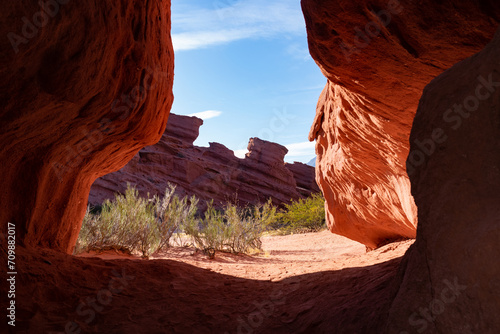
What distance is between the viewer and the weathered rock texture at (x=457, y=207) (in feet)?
4.66

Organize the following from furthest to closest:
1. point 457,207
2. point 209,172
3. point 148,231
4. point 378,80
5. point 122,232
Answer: point 209,172 < point 148,231 < point 122,232 < point 378,80 < point 457,207

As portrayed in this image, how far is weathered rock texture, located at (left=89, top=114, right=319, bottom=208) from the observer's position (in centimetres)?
2486

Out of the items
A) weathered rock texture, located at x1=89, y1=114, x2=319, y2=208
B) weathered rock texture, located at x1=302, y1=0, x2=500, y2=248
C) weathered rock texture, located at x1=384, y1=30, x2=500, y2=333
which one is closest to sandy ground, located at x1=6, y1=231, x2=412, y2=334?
weathered rock texture, located at x1=384, y1=30, x2=500, y2=333

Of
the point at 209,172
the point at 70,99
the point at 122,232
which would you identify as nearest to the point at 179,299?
the point at 70,99

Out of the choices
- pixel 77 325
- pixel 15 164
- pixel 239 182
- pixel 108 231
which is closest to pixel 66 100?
pixel 15 164

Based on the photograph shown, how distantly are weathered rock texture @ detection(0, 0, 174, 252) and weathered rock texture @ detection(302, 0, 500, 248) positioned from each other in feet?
6.46

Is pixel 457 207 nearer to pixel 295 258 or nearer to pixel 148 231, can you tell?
pixel 148 231

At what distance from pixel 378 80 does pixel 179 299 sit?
3.22 metres

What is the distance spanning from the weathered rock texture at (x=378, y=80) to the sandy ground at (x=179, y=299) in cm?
205

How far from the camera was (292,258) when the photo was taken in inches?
382

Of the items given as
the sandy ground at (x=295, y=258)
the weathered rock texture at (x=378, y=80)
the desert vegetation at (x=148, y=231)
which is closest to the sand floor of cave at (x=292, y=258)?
the sandy ground at (x=295, y=258)

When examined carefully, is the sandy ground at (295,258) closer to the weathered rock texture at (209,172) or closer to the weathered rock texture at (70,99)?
the weathered rock texture at (70,99)

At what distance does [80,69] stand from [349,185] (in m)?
5.49

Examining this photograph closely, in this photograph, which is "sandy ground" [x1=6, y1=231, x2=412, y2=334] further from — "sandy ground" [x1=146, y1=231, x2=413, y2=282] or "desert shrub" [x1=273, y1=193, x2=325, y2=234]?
"desert shrub" [x1=273, y1=193, x2=325, y2=234]
